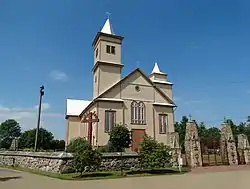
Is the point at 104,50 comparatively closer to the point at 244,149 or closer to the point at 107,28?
the point at 107,28

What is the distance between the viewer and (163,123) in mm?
31312

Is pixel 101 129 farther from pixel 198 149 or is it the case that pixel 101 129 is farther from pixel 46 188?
pixel 46 188

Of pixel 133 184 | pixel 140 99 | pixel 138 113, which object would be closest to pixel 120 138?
pixel 138 113

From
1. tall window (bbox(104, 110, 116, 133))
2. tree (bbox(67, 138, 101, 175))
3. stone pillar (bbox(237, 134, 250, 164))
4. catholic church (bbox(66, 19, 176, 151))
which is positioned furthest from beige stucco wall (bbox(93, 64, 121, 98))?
stone pillar (bbox(237, 134, 250, 164))

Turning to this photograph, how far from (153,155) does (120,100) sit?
13.1 meters

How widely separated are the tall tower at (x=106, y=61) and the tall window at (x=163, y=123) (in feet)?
23.9

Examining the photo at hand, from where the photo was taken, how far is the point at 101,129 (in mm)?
27953

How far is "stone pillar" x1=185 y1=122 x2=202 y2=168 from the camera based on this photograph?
22109 millimetres

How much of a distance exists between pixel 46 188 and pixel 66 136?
85.2 ft

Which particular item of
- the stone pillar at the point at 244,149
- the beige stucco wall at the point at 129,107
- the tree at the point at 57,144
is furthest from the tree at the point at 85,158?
the tree at the point at 57,144

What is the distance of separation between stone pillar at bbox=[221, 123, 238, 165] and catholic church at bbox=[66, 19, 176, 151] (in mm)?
7409

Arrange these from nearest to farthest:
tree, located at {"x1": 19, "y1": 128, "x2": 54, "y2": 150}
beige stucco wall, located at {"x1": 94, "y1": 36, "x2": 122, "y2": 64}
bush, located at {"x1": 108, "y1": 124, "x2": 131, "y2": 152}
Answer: bush, located at {"x1": 108, "y1": 124, "x2": 131, "y2": 152} → beige stucco wall, located at {"x1": 94, "y1": 36, "x2": 122, "y2": 64} → tree, located at {"x1": 19, "y1": 128, "x2": 54, "y2": 150}

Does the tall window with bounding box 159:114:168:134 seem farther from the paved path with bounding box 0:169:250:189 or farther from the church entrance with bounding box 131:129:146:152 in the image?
the paved path with bounding box 0:169:250:189

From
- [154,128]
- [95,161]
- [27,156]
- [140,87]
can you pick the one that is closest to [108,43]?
[140,87]
